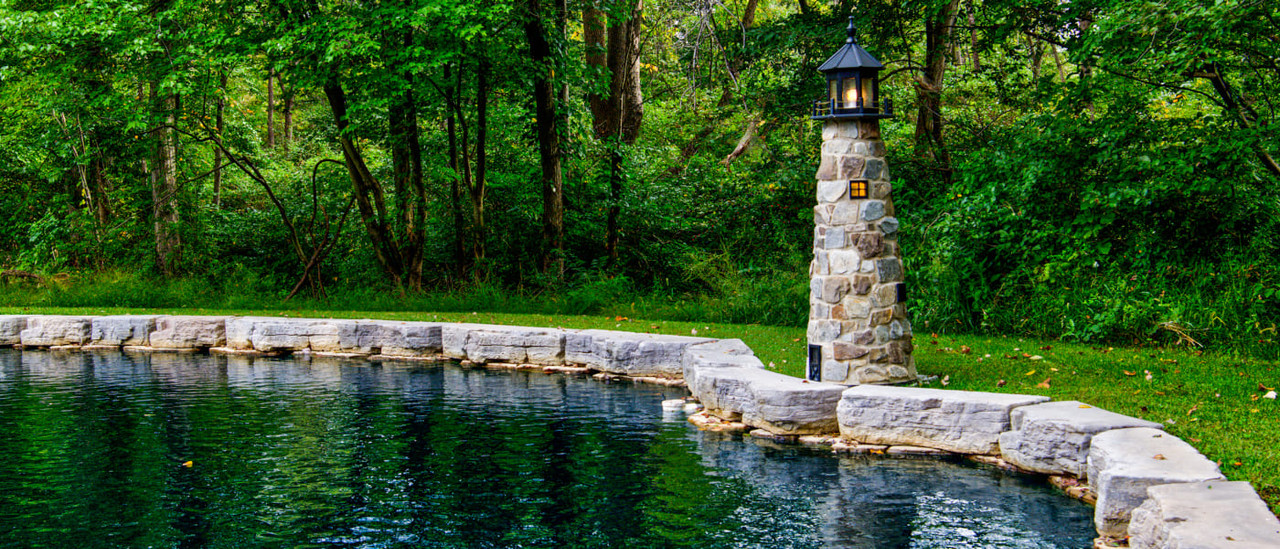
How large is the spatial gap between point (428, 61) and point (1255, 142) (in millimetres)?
10082

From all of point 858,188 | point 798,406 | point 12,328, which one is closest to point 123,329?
point 12,328

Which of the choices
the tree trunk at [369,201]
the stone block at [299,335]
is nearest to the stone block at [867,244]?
the stone block at [299,335]

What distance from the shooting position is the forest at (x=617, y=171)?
10.2 m

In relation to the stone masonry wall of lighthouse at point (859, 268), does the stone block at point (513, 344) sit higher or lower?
lower

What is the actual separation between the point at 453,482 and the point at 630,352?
405cm

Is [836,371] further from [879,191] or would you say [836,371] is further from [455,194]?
[455,194]

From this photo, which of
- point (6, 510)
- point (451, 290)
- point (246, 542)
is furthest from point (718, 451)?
point (451, 290)

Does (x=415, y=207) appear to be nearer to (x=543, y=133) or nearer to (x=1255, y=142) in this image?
(x=543, y=133)

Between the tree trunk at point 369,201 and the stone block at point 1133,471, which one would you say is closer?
the stone block at point 1133,471

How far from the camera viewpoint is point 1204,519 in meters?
4.26

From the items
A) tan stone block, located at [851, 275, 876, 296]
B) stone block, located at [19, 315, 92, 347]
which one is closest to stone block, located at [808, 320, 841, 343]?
tan stone block, located at [851, 275, 876, 296]

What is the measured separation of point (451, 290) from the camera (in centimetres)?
1437

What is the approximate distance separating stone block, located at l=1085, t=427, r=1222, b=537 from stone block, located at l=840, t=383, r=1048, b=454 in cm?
99

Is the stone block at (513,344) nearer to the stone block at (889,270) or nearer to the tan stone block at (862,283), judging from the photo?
the tan stone block at (862,283)
